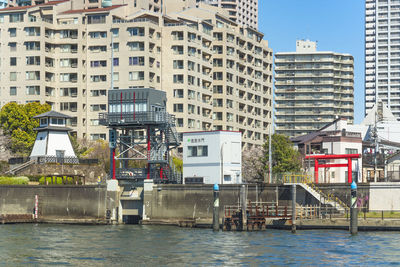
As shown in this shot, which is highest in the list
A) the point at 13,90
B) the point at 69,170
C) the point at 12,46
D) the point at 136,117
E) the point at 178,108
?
the point at 12,46

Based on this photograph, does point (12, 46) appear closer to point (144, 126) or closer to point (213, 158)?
point (144, 126)

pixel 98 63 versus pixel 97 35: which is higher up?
pixel 97 35

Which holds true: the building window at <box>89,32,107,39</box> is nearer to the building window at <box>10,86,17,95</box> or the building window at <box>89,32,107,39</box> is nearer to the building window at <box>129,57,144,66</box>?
the building window at <box>129,57,144,66</box>

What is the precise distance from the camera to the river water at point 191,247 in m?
56.8

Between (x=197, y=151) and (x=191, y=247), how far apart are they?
1333 inches

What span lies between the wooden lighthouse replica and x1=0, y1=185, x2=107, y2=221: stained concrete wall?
15.7 m

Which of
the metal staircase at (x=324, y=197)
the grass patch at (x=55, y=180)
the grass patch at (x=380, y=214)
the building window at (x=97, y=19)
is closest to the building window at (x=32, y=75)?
the building window at (x=97, y=19)

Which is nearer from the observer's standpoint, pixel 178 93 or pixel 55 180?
pixel 55 180

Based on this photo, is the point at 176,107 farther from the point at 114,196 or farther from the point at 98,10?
the point at 114,196

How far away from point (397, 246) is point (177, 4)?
134 meters

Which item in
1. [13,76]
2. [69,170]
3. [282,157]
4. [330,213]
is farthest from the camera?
[13,76]

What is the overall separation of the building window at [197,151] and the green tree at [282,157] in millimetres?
30613

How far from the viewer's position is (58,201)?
96.6m

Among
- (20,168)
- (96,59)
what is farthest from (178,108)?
(20,168)
